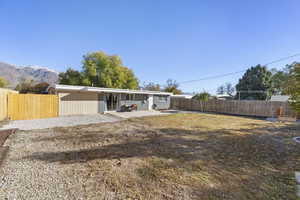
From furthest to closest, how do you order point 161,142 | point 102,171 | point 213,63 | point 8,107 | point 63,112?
1. point 213,63
2. point 63,112
3. point 8,107
4. point 161,142
5. point 102,171

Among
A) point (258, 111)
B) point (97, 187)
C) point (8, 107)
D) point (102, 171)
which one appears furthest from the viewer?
point (258, 111)

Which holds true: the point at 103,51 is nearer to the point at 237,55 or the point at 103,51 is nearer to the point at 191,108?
the point at 191,108

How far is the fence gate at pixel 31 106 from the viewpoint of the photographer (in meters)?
7.76

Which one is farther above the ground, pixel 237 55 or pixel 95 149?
pixel 237 55

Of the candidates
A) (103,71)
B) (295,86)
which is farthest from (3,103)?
(103,71)

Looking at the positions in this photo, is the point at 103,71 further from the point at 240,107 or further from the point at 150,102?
the point at 240,107

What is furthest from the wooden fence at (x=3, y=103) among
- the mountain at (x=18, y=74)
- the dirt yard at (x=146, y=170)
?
the mountain at (x=18, y=74)

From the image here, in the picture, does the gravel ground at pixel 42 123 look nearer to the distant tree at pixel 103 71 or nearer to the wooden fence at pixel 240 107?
the distant tree at pixel 103 71

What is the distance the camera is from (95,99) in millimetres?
11773

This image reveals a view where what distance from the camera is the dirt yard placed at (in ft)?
6.66

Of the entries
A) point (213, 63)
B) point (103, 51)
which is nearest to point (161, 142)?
point (213, 63)

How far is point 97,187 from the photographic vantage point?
7.06 ft

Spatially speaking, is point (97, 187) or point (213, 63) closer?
point (97, 187)

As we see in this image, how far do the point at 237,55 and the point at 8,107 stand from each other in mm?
18956
